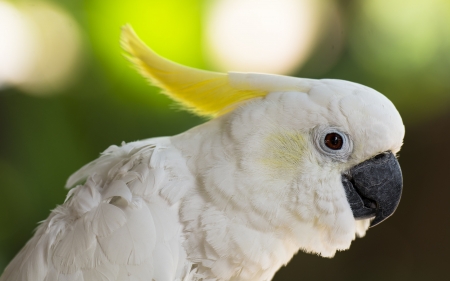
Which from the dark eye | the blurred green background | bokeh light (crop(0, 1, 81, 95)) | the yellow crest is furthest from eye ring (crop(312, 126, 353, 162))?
bokeh light (crop(0, 1, 81, 95))

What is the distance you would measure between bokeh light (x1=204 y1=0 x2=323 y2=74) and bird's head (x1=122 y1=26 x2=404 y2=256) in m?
1.64

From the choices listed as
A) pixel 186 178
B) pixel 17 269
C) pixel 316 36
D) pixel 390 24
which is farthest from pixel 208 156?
pixel 390 24

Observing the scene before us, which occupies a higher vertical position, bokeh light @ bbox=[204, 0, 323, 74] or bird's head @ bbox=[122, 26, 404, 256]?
bokeh light @ bbox=[204, 0, 323, 74]

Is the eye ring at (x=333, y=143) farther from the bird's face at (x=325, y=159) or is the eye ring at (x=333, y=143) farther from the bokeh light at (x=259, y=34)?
the bokeh light at (x=259, y=34)

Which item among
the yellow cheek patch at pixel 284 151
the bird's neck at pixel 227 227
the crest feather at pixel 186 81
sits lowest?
the bird's neck at pixel 227 227

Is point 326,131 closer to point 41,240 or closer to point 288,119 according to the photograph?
point 288,119

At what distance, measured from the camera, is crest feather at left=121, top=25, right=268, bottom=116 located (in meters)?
1.37

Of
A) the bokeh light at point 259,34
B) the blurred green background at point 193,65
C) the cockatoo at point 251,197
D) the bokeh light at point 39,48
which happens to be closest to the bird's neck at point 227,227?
the cockatoo at point 251,197

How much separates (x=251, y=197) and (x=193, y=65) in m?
1.92

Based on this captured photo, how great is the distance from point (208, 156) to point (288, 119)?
262mm

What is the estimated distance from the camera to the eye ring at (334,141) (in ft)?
4.19

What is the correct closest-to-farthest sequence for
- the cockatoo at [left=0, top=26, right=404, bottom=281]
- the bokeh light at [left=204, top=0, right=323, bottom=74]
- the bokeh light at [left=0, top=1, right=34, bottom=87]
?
the cockatoo at [left=0, top=26, right=404, bottom=281]
the bokeh light at [left=0, top=1, right=34, bottom=87]
the bokeh light at [left=204, top=0, right=323, bottom=74]

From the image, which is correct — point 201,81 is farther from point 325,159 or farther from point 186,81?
point 325,159

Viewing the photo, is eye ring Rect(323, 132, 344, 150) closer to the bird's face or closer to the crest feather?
the bird's face
